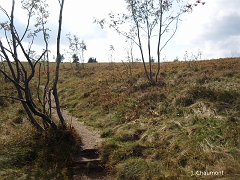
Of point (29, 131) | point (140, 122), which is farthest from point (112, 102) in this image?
point (29, 131)

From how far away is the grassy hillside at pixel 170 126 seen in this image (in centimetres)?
498

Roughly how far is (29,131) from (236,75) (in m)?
9.27

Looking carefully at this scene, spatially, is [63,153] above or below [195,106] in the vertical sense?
below

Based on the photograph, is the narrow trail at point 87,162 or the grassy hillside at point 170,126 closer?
the grassy hillside at point 170,126

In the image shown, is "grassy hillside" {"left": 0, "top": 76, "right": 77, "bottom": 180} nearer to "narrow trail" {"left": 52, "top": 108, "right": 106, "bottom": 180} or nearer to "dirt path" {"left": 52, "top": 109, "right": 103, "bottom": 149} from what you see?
"narrow trail" {"left": 52, "top": 108, "right": 106, "bottom": 180}

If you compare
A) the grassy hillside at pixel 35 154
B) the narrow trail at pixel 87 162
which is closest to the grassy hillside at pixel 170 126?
the narrow trail at pixel 87 162

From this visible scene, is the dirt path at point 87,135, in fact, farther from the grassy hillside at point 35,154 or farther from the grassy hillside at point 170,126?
the grassy hillside at point 35,154

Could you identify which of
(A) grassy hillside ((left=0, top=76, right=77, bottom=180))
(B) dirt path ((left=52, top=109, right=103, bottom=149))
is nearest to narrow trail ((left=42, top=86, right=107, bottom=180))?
(B) dirt path ((left=52, top=109, right=103, bottom=149))

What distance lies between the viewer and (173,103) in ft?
28.7

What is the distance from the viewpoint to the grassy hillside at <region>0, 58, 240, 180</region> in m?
4.98

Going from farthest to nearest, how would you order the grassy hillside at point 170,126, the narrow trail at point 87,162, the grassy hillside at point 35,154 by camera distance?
the narrow trail at point 87,162 → the grassy hillside at point 35,154 → the grassy hillside at point 170,126

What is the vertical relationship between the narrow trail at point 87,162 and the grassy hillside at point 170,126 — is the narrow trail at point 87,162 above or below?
below

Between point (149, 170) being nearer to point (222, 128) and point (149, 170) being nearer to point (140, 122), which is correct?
point (222, 128)

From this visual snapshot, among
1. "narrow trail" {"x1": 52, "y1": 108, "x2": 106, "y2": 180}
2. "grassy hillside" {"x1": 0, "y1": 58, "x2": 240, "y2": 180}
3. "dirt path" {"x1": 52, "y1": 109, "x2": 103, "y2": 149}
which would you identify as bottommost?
"narrow trail" {"x1": 52, "y1": 108, "x2": 106, "y2": 180}
